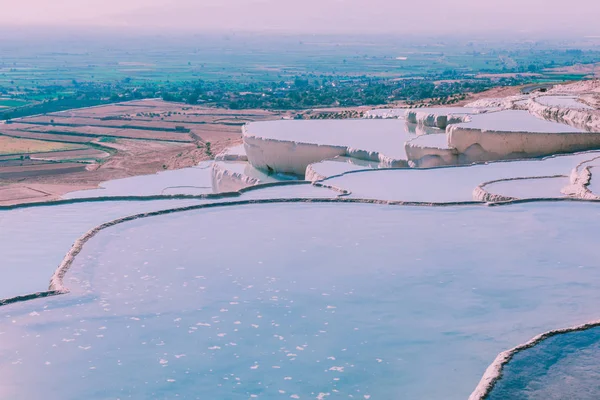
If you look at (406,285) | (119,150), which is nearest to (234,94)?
(119,150)

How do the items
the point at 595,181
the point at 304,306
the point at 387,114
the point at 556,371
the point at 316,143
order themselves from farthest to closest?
the point at 387,114 → the point at 316,143 → the point at 595,181 → the point at 304,306 → the point at 556,371

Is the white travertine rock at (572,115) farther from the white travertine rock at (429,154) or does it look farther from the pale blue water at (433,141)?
the white travertine rock at (429,154)

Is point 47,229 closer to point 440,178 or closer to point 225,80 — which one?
point 440,178

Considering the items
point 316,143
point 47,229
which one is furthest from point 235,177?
point 47,229

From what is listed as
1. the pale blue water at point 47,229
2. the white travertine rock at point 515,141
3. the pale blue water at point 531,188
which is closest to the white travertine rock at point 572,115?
the white travertine rock at point 515,141

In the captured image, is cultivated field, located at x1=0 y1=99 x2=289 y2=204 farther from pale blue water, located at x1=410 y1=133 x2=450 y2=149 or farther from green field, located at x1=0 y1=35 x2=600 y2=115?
pale blue water, located at x1=410 y1=133 x2=450 y2=149

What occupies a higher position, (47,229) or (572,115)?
(572,115)
